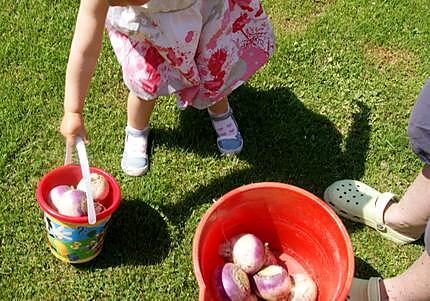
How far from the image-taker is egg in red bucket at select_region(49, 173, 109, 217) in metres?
2.00

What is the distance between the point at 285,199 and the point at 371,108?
0.75 m

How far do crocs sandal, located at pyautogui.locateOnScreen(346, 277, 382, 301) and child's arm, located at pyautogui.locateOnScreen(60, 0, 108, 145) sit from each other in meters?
0.94

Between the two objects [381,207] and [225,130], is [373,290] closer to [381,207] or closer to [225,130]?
[381,207]

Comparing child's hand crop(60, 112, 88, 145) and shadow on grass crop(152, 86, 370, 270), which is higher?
child's hand crop(60, 112, 88, 145)

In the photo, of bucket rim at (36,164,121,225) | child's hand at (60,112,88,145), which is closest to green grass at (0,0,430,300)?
bucket rim at (36,164,121,225)

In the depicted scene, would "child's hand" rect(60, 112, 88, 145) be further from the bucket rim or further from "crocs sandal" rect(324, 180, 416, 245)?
"crocs sandal" rect(324, 180, 416, 245)

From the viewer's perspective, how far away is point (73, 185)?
2170 mm

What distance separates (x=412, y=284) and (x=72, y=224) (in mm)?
988

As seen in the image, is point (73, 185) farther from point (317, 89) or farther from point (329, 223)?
point (317, 89)

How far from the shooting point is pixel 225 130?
2514 millimetres

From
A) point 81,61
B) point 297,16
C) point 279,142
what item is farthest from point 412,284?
point 297,16

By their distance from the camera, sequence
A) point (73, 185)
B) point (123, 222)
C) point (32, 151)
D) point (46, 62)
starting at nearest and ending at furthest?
point (73, 185) → point (123, 222) → point (32, 151) → point (46, 62)

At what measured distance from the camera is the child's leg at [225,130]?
2.51 metres

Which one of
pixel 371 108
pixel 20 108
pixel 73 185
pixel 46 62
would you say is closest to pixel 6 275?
pixel 73 185
